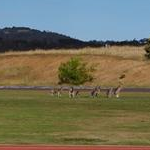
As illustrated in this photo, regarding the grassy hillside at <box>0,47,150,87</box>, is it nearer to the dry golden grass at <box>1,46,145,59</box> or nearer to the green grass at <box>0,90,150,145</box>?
the dry golden grass at <box>1,46,145,59</box>

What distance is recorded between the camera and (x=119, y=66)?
113 m

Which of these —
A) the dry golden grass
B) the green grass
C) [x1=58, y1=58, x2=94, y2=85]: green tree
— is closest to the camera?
the green grass

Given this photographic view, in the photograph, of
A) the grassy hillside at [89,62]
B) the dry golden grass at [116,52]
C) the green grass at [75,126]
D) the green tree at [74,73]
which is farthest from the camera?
the dry golden grass at [116,52]

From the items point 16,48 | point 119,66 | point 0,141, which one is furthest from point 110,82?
point 0,141

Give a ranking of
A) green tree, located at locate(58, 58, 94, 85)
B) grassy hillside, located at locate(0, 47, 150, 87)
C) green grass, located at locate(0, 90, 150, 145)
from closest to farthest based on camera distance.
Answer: green grass, located at locate(0, 90, 150, 145)
green tree, located at locate(58, 58, 94, 85)
grassy hillside, located at locate(0, 47, 150, 87)

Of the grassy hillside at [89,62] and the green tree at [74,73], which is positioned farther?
the grassy hillside at [89,62]

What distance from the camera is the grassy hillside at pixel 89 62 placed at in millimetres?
106250

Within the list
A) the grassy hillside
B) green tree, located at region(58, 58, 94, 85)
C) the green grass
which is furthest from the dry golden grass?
the green grass

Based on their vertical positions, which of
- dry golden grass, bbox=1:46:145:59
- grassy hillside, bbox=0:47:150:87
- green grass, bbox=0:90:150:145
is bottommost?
grassy hillside, bbox=0:47:150:87

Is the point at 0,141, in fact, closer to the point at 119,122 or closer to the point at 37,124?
the point at 37,124

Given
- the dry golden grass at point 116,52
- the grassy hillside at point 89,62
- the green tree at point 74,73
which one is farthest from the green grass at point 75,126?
the dry golden grass at point 116,52

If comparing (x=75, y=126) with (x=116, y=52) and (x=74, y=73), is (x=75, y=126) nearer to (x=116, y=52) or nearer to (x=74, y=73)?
(x=74, y=73)

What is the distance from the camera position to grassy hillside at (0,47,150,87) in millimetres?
106250

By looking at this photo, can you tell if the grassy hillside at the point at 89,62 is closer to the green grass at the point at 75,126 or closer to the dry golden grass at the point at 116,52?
the dry golden grass at the point at 116,52
